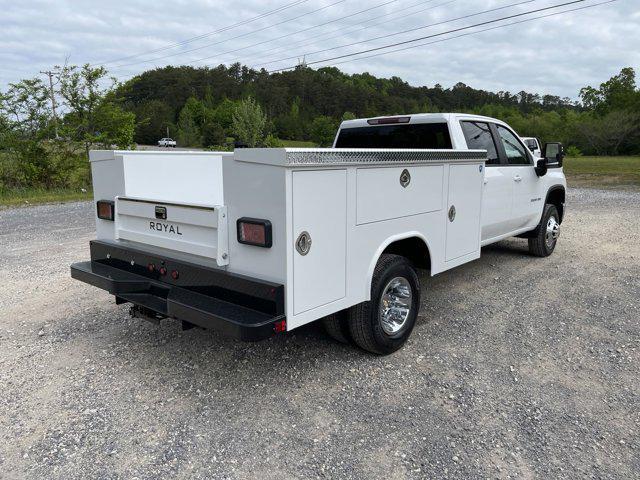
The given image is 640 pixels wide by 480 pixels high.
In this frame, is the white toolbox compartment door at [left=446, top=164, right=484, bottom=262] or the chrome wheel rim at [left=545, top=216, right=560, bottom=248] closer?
the white toolbox compartment door at [left=446, top=164, right=484, bottom=262]

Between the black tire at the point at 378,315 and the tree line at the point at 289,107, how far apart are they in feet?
47.3

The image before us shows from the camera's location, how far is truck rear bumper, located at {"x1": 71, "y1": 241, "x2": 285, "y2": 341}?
2.98m

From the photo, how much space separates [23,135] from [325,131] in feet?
163

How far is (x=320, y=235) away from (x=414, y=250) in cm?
144

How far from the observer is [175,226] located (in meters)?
3.56

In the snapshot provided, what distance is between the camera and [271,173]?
2906mm

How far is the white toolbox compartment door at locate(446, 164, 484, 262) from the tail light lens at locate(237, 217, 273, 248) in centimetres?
204

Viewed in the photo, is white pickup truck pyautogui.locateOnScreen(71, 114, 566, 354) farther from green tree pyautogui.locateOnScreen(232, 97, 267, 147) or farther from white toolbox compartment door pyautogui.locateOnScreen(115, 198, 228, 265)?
green tree pyautogui.locateOnScreen(232, 97, 267, 147)

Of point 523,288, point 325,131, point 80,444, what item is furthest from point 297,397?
point 325,131

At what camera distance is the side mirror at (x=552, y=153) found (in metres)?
6.77

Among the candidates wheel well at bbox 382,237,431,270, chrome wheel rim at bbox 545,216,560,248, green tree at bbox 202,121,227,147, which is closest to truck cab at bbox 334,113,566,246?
chrome wheel rim at bbox 545,216,560,248

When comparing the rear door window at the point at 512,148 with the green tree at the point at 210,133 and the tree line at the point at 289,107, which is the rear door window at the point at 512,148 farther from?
the green tree at the point at 210,133

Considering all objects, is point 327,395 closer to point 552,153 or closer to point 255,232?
point 255,232

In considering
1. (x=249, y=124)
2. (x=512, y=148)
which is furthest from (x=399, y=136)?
(x=249, y=124)
